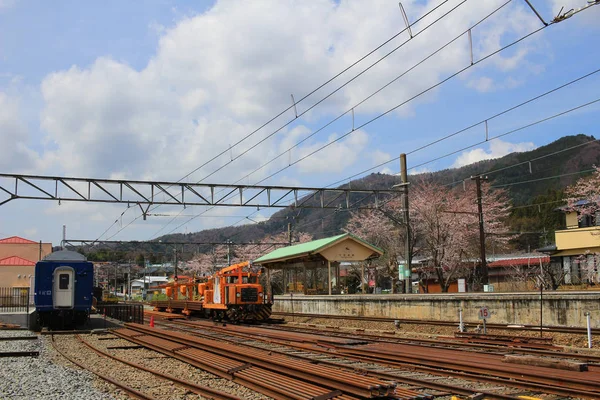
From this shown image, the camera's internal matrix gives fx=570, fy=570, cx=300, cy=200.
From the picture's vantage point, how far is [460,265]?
4653 cm

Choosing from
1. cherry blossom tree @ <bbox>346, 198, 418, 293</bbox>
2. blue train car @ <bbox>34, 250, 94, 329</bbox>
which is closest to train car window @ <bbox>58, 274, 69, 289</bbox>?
blue train car @ <bbox>34, 250, 94, 329</bbox>

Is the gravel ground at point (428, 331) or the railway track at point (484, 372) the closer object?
the railway track at point (484, 372)

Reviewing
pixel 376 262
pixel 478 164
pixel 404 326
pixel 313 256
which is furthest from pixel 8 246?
pixel 478 164

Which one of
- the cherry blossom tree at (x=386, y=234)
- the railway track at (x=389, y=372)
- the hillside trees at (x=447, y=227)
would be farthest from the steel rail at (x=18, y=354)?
the cherry blossom tree at (x=386, y=234)

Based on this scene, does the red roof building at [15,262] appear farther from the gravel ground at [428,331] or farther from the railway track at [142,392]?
the railway track at [142,392]

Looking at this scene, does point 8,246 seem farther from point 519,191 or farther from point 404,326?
point 519,191

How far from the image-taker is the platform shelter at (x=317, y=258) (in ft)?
108

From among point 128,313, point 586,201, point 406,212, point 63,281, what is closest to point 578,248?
point 586,201

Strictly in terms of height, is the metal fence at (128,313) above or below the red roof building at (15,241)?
below

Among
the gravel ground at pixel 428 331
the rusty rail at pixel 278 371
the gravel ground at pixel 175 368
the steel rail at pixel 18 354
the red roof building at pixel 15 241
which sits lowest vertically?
the gravel ground at pixel 428 331

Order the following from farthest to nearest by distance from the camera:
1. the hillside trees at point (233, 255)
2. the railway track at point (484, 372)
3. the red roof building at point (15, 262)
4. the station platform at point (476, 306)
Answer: the hillside trees at point (233, 255)
the red roof building at point (15, 262)
the station platform at point (476, 306)
the railway track at point (484, 372)

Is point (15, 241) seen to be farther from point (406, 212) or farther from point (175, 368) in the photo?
point (175, 368)

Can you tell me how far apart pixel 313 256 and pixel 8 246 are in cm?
4555

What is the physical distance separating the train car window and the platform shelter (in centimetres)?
955
